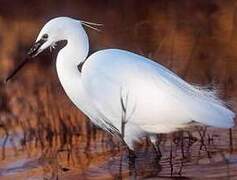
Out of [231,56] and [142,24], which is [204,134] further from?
[142,24]

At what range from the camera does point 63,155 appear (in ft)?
10.8

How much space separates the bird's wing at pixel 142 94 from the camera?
9.63 feet

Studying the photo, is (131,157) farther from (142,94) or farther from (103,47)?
(103,47)

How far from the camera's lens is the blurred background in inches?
123

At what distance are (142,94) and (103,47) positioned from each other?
1.58 metres

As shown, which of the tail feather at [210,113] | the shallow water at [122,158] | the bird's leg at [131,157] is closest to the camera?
the tail feather at [210,113]

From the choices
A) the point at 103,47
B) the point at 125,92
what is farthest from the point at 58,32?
the point at 103,47

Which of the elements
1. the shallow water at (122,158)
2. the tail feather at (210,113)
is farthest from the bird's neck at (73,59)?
the tail feather at (210,113)

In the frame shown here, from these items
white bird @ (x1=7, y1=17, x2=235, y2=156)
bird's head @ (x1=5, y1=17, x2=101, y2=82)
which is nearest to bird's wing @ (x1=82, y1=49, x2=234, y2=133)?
white bird @ (x1=7, y1=17, x2=235, y2=156)

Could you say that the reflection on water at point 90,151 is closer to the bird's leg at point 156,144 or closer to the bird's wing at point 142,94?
the bird's leg at point 156,144

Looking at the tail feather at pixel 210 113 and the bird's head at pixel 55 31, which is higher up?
the bird's head at pixel 55 31

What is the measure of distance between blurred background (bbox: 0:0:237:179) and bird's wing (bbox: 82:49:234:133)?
0.20 meters

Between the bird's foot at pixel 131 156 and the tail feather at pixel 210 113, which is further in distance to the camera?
the bird's foot at pixel 131 156

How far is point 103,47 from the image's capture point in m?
4.55
